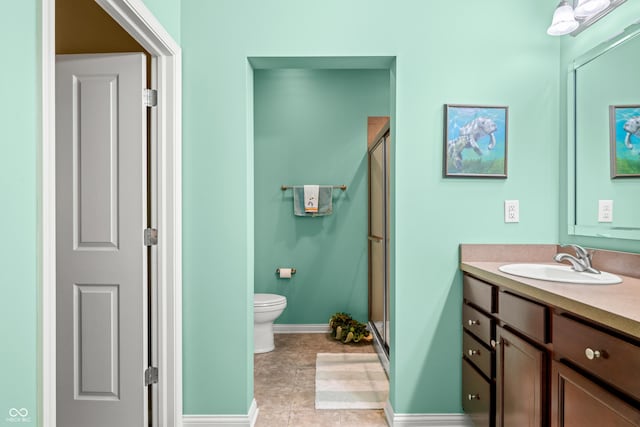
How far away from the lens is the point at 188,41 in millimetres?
2174

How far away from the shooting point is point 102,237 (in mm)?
2039

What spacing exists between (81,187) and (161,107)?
563 millimetres

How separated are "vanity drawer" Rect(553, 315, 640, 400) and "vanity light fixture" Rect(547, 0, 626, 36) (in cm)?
146

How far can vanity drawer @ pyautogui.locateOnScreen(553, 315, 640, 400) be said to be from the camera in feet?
3.28

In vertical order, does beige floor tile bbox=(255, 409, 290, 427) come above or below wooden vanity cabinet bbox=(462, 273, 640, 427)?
below

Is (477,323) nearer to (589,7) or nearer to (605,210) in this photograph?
(605,210)

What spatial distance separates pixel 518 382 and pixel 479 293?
0.47 m

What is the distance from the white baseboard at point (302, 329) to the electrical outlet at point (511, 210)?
2.30 m

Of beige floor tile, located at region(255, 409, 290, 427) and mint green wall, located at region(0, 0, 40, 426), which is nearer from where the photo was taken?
mint green wall, located at region(0, 0, 40, 426)

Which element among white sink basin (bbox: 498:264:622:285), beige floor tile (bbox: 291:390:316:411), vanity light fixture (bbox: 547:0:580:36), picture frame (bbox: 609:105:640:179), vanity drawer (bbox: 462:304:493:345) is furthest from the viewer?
beige floor tile (bbox: 291:390:316:411)

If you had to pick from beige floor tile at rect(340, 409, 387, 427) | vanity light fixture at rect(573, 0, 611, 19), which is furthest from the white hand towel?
vanity light fixture at rect(573, 0, 611, 19)

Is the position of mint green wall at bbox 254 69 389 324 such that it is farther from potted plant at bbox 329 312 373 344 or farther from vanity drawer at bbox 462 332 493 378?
vanity drawer at bbox 462 332 493 378

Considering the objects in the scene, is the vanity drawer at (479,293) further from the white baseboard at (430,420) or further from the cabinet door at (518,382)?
the white baseboard at (430,420)

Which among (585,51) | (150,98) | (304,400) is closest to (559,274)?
(585,51)
